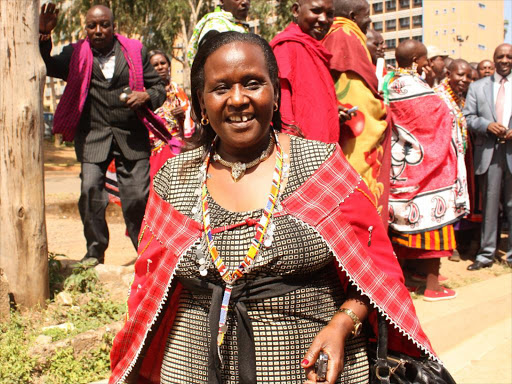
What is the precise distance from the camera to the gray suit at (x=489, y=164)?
267 inches

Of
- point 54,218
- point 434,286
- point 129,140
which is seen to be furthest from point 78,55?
point 54,218

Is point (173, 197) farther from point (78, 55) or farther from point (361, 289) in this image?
point (78, 55)

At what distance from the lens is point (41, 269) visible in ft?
13.7

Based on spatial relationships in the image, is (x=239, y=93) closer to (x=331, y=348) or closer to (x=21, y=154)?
(x=331, y=348)

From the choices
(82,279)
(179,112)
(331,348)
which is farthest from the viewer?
(179,112)

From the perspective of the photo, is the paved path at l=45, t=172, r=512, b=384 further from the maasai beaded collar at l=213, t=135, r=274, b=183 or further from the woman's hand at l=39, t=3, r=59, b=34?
the woman's hand at l=39, t=3, r=59, b=34

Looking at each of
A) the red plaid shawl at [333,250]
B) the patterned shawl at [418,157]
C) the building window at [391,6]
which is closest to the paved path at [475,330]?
the patterned shawl at [418,157]

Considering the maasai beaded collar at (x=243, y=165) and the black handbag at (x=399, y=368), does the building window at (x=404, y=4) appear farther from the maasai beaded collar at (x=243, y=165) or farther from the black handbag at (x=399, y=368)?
the black handbag at (x=399, y=368)

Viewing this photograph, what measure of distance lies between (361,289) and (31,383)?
220cm

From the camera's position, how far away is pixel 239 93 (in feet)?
6.64

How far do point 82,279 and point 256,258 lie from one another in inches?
114

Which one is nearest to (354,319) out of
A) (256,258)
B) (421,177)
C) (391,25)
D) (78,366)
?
(256,258)

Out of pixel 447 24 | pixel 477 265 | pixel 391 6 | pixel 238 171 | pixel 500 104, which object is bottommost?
pixel 477 265

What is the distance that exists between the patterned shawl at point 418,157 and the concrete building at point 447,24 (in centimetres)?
4769
